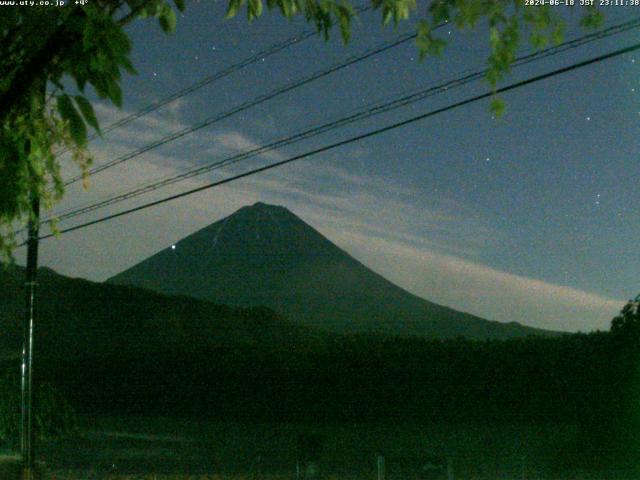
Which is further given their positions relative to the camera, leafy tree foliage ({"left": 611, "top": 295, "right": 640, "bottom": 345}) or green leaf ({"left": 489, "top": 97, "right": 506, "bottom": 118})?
leafy tree foliage ({"left": 611, "top": 295, "right": 640, "bottom": 345})

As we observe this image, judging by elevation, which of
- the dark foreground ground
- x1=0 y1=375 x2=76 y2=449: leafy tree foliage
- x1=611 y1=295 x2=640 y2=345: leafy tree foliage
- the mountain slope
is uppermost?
the mountain slope

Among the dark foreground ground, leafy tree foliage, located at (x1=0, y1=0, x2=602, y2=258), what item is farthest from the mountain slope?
leafy tree foliage, located at (x1=0, y1=0, x2=602, y2=258)

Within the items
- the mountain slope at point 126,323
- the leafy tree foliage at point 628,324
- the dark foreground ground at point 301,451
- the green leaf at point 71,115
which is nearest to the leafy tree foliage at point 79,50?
the green leaf at point 71,115

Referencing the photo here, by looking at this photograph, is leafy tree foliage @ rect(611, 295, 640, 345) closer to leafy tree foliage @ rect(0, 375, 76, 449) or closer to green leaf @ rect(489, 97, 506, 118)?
leafy tree foliage @ rect(0, 375, 76, 449)

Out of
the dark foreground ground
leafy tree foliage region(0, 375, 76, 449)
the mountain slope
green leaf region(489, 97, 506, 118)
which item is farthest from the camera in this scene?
the mountain slope

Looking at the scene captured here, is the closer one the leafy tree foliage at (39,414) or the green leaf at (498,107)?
the green leaf at (498,107)

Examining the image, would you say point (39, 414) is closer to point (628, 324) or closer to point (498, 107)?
point (628, 324)

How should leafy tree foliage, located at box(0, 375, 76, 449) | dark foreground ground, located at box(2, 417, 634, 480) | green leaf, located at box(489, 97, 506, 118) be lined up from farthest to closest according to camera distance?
1. leafy tree foliage, located at box(0, 375, 76, 449)
2. dark foreground ground, located at box(2, 417, 634, 480)
3. green leaf, located at box(489, 97, 506, 118)

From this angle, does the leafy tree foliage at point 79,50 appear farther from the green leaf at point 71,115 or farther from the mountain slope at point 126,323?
the mountain slope at point 126,323

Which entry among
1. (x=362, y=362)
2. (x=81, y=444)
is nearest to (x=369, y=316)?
(x=362, y=362)
